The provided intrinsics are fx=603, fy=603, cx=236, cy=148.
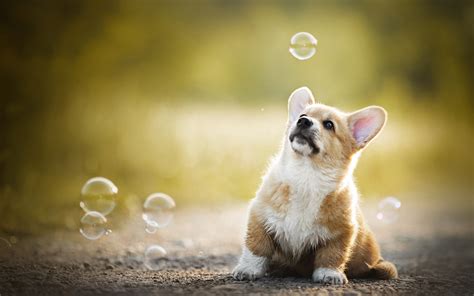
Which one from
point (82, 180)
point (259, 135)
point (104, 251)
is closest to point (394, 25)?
point (259, 135)

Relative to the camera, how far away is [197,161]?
11.0m

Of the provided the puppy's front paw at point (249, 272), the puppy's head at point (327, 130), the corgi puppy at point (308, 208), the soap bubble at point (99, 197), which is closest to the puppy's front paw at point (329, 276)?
the corgi puppy at point (308, 208)

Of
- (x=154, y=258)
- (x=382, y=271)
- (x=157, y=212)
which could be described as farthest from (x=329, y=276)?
(x=157, y=212)

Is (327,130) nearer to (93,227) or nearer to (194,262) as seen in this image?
(194,262)

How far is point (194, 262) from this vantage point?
5.25m

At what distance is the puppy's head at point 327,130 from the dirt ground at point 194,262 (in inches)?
33.3

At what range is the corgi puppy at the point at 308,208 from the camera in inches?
152

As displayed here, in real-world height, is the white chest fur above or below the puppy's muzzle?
below

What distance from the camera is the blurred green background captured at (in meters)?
8.30

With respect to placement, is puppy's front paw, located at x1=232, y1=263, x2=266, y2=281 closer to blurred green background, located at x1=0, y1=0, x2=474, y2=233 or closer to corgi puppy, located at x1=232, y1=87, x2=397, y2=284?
corgi puppy, located at x1=232, y1=87, x2=397, y2=284

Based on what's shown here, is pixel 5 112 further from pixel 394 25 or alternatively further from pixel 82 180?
pixel 394 25

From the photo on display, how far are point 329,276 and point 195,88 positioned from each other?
30.1ft

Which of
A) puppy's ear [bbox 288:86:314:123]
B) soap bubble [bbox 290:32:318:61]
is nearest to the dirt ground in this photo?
puppy's ear [bbox 288:86:314:123]

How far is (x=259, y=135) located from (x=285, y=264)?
839 centimetres
